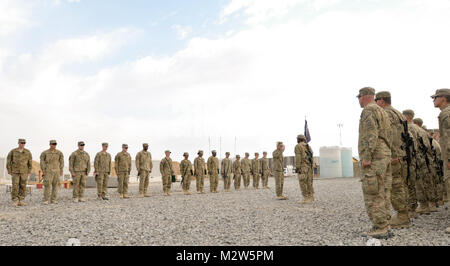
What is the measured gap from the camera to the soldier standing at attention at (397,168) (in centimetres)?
508

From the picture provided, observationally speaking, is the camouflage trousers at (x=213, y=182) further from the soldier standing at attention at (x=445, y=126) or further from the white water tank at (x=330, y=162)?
the white water tank at (x=330, y=162)

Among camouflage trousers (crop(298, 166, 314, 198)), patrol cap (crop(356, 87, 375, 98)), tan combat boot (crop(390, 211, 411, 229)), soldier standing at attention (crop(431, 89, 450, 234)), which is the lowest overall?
tan combat boot (crop(390, 211, 411, 229))

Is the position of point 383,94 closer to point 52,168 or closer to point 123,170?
point 123,170

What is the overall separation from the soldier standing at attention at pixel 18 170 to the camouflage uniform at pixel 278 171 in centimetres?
826

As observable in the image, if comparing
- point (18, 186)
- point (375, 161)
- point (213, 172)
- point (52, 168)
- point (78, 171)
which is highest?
point (375, 161)

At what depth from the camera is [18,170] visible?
31.7 ft

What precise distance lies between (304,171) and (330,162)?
1922cm

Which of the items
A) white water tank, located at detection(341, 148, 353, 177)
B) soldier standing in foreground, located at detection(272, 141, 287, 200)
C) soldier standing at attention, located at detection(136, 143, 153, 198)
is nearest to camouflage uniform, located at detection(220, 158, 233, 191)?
soldier standing at attention, located at detection(136, 143, 153, 198)

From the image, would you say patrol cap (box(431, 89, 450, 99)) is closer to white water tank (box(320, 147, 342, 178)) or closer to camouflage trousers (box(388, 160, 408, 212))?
camouflage trousers (box(388, 160, 408, 212))

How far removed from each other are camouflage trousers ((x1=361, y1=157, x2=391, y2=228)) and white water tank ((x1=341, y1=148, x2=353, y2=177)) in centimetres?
2478

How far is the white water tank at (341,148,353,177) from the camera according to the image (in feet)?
90.7

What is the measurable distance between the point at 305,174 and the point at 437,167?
3340mm

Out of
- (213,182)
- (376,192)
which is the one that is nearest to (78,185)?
(213,182)
